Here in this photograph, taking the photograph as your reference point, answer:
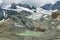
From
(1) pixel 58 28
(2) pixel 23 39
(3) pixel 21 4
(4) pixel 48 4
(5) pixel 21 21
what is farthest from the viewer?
(4) pixel 48 4

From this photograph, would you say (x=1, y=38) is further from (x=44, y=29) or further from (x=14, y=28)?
(x=44, y=29)

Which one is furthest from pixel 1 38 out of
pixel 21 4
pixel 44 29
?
pixel 21 4

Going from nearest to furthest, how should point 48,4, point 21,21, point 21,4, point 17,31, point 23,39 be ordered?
point 23,39
point 17,31
point 21,21
point 21,4
point 48,4

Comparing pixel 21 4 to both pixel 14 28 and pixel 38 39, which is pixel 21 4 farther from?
pixel 38 39

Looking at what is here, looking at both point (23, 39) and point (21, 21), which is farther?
point (21, 21)

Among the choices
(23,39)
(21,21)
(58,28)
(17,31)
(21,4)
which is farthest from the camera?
(21,4)

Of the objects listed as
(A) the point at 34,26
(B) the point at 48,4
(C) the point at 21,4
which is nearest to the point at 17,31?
(A) the point at 34,26

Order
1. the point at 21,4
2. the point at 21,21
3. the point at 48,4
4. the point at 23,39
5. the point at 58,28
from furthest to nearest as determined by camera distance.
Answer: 1. the point at 48,4
2. the point at 21,4
3. the point at 21,21
4. the point at 58,28
5. the point at 23,39

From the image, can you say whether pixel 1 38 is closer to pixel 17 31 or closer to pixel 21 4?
pixel 17 31

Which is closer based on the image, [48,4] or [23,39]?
[23,39]
